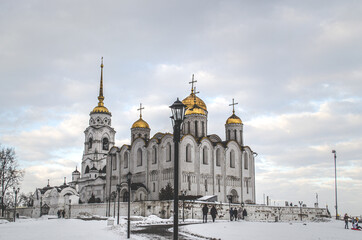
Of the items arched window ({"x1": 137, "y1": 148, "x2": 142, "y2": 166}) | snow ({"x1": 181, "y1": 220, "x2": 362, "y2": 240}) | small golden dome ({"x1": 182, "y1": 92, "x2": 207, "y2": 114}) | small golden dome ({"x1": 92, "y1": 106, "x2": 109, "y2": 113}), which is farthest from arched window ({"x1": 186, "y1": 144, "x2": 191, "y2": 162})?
small golden dome ({"x1": 92, "y1": 106, "x2": 109, "y2": 113})

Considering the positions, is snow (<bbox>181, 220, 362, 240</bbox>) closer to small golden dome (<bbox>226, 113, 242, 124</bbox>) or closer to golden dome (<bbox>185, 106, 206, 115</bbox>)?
golden dome (<bbox>185, 106, 206, 115</bbox>)

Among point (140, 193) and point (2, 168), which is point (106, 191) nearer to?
point (140, 193)

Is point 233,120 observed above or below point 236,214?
above

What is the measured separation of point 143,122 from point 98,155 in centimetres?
1791

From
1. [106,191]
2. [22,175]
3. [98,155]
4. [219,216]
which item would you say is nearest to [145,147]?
[106,191]

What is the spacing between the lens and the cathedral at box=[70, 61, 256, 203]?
49.2 meters

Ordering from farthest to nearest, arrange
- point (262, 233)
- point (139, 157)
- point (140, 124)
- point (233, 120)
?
point (140, 124)
point (233, 120)
point (139, 157)
point (262, 233)

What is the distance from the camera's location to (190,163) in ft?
161

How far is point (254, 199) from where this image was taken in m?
57.7

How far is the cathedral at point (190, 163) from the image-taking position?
161 ft

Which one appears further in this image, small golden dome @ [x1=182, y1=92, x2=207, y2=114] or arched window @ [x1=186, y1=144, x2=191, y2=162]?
small golden dome @ [x1=182, y1=92, x2=207, y2=114]

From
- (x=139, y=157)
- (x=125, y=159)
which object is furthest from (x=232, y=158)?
(x=125, y=159)

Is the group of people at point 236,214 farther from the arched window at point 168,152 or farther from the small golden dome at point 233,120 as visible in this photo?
the small golden dome at point 233,120

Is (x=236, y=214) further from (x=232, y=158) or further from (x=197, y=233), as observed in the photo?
(x=232, y=158)
